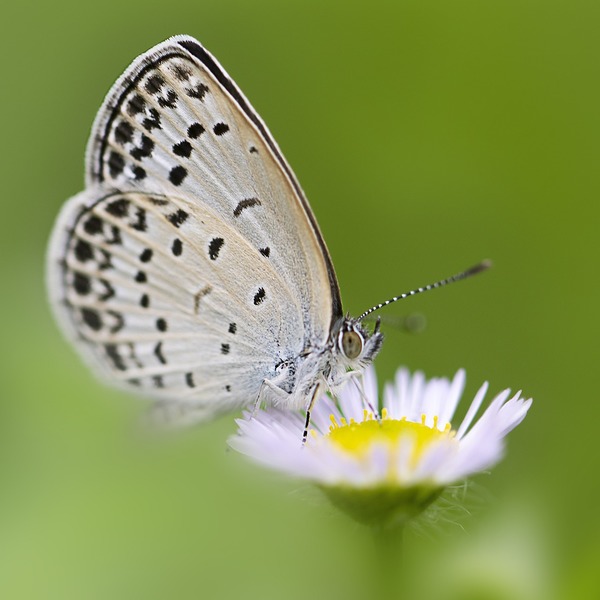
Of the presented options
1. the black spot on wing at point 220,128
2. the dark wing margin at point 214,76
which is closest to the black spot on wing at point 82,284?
the dark wing margin at point 214,76

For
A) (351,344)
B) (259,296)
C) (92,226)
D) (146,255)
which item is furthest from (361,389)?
(92,226)

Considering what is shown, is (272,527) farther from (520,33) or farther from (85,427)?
(520,33)

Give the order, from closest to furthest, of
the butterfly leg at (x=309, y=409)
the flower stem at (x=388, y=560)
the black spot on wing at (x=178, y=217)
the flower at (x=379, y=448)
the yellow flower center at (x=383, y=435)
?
the flower stem at (x=388, y=560) → the flower at (x=379, y=448) → the yellow flower center at (x=383, y=435) → the butterfly leg at (x=309, y=409) → the black spot on wing at (x=178, y=217)

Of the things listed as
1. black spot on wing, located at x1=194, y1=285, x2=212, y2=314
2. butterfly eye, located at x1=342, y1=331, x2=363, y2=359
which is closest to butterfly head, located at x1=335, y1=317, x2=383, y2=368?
butterfly eye, located at x1=342, y1=331, x2=363, y2=359

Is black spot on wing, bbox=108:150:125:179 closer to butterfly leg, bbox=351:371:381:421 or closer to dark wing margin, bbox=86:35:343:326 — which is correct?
dark wing margin, bbox=86:35:343:326

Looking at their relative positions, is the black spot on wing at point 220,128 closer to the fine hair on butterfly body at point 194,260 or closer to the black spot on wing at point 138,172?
the fine hair on butterfly body at point 194,260

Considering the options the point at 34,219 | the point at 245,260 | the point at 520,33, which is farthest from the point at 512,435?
the point at 34,219
